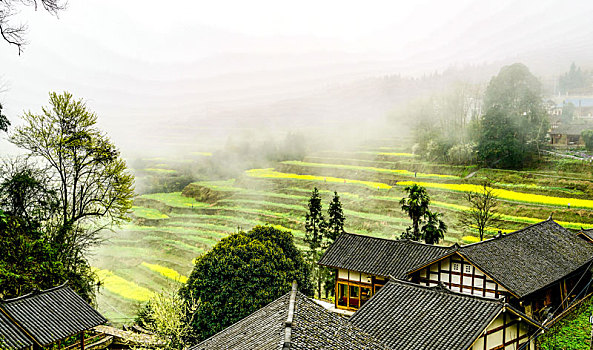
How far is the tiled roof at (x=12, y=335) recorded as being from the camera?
1245 centimetres

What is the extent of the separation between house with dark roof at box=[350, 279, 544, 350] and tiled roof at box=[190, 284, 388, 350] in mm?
2519

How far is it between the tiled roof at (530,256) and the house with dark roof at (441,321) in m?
1.97

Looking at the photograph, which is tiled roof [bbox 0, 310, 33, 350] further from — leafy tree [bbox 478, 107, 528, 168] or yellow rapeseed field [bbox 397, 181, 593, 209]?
leafy tree [bbox 478, 107, 528, 168]

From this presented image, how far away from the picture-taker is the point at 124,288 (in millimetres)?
29125

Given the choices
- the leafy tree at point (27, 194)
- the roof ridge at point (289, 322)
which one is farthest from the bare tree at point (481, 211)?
the leafy tree at point (27, 194)

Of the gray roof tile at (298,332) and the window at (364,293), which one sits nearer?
the gray roof tile at (298,332)

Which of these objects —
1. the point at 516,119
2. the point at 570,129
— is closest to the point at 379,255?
the point at 516,119

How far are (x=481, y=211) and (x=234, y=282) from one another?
44.6 feet

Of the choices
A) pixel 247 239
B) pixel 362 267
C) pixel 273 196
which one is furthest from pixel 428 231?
pixel 273 196

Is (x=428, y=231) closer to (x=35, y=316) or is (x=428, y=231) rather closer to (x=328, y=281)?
(x=328, y=281)

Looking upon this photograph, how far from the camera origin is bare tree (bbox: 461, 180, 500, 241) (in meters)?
23.1

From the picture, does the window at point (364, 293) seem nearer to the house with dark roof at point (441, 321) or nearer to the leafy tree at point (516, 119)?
the house with dark roof at point (441, 321)

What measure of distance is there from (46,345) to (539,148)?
2689 centimetres

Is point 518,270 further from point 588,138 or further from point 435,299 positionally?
point 588,138
